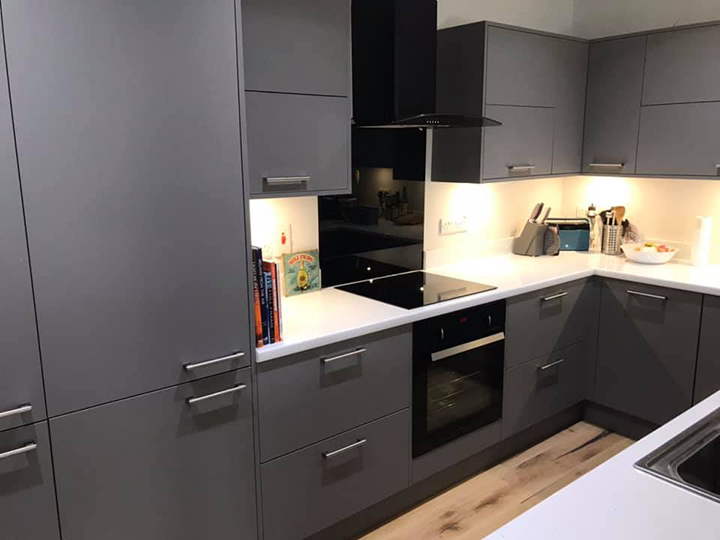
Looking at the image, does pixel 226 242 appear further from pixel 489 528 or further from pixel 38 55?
pixel 489 528

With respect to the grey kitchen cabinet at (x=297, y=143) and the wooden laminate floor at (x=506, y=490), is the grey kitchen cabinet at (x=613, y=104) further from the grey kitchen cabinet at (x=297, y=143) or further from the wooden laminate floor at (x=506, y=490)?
the grey kitchen cabinet at (x=297, y=143)

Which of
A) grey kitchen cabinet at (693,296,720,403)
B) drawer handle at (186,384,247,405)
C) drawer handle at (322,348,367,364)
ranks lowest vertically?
grey kitchen cabinet at (693,296,720,403)

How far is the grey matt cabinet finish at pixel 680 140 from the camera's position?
3.05 m

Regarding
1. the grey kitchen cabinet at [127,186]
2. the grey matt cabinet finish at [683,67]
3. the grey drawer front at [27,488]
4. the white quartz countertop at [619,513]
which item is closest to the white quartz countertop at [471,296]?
the grey kitchen cabinet at [127,186]

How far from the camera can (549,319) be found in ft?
10.1

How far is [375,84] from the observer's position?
2621mm

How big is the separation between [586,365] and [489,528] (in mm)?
1204

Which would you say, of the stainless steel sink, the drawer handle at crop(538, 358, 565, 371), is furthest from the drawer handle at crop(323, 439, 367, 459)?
the stainless steel sink

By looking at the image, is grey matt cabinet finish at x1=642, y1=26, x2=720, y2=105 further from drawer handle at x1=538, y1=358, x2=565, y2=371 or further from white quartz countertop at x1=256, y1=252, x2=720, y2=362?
drawer handle at x1=538, y1=358, x2=565, y2=371

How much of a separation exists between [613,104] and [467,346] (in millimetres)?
1688

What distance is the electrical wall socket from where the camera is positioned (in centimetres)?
336

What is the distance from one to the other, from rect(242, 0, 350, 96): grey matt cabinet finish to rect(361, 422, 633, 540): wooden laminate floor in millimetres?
1791

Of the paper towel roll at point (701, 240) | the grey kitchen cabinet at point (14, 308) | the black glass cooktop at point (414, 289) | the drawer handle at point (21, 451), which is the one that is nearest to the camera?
the grey kitchen cabinet at point (14, 308)

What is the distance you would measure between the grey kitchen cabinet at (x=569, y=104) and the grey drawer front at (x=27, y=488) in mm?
2815
